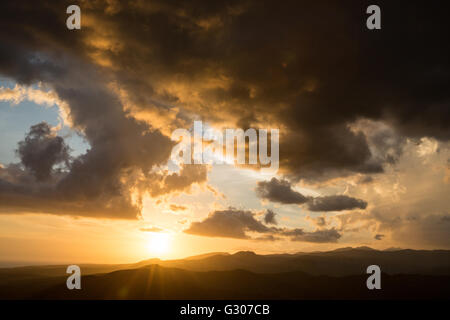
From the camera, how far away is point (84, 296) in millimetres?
150250

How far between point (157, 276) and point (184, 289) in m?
22.0
